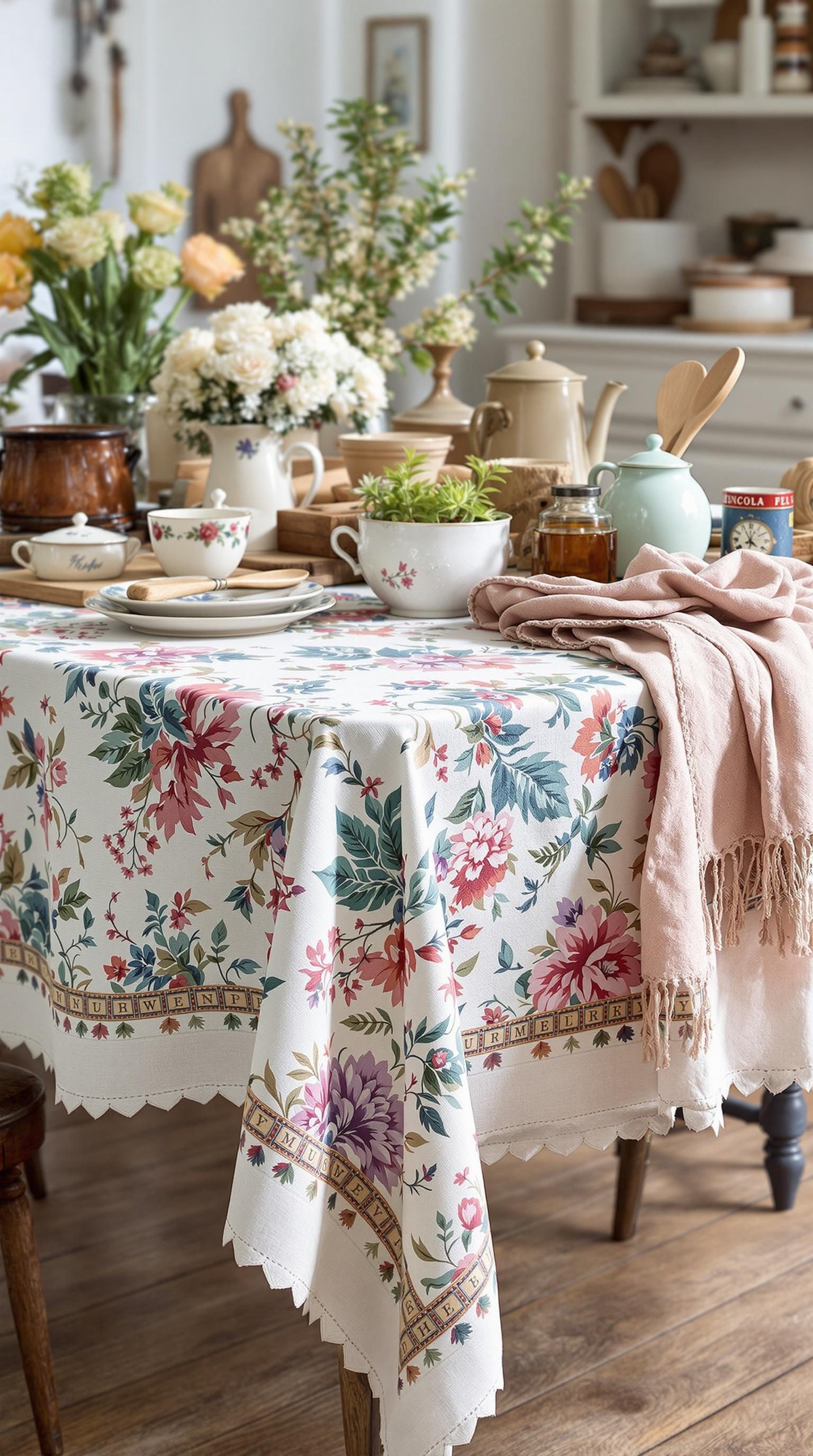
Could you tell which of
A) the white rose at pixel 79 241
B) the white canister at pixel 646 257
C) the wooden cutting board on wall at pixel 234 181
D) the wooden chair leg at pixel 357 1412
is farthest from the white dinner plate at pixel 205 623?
the wooden cutting board on wall at pixel 234 181

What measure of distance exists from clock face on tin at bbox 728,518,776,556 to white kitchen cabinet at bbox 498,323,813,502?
76.6 inches

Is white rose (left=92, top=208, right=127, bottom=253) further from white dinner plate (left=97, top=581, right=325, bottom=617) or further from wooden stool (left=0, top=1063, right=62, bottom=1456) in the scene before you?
wooden stool (left=0, top=1063, right=62, bottom=1456)

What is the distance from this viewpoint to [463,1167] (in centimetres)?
110

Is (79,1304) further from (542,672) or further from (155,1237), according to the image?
(542,672)

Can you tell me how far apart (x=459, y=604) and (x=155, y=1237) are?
0.95 meters

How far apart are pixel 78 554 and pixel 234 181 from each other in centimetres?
298

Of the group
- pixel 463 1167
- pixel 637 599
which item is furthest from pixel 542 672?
pixel 463 1167

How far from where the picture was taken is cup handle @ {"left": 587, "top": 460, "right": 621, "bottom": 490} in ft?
5.11

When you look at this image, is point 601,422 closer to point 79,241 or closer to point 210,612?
point 210,612

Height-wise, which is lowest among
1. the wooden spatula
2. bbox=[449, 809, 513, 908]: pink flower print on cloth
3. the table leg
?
the table leg

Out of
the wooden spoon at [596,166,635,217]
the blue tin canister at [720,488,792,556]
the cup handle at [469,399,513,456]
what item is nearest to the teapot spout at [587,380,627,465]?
the cup handle at [469,399,513,456]

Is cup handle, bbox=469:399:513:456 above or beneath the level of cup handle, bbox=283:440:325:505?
above

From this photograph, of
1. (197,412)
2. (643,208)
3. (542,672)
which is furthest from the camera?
(643,208)

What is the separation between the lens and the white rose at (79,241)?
2119 mm
